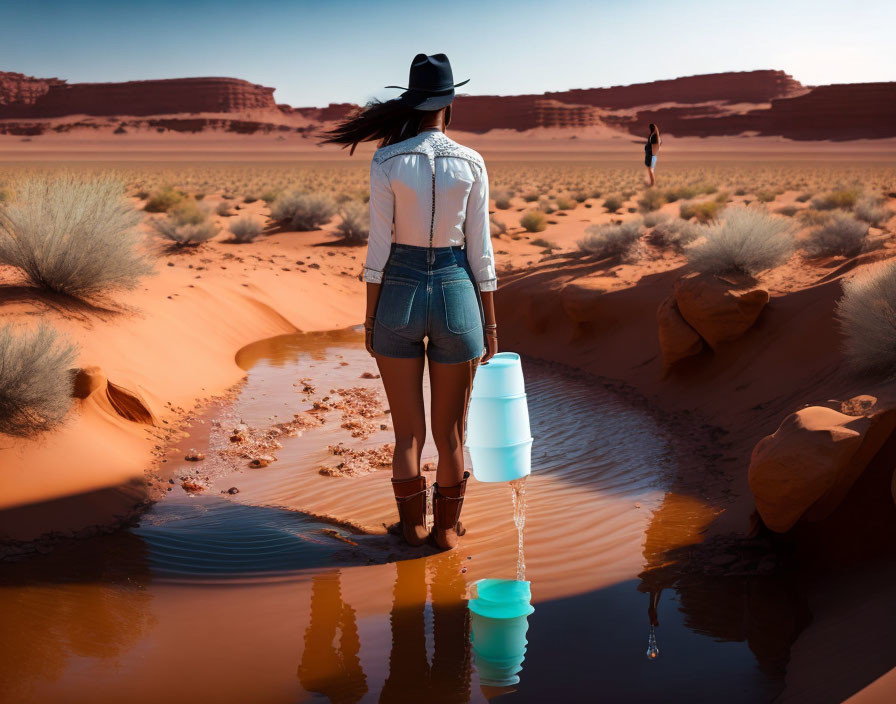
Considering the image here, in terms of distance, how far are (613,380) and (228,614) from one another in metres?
5.88

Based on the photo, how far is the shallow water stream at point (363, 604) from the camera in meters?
2.90

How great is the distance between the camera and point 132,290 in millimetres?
8633

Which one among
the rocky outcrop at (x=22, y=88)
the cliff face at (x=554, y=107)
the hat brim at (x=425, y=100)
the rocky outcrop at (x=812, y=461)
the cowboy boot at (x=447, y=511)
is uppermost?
the rocky outcrop at (x=22, y=88)

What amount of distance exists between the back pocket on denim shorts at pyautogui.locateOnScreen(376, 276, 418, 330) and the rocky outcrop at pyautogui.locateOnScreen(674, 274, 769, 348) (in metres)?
4.91

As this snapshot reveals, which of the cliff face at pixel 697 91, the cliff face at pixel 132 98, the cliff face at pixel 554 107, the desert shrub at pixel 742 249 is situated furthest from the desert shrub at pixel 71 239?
the cliff face at pixel 132 98

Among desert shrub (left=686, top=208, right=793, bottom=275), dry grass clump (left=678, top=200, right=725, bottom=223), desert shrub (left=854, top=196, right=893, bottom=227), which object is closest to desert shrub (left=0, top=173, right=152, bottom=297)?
desert shrub (left=686, top=208, right=793, bottom=275)

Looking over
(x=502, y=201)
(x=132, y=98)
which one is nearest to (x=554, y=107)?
(x=132, y=98)

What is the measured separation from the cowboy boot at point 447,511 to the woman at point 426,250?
333 mm

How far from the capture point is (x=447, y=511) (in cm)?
398

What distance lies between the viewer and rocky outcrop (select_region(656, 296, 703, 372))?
776 cm

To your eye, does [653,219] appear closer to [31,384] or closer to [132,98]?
[31,384]

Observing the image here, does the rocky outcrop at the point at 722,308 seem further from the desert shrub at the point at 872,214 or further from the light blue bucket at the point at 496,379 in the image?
the desert shrub at the point at 872,214

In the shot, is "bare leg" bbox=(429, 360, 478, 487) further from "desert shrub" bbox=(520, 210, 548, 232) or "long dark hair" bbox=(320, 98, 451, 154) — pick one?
"desert shrub" bbox=(520, 210, 548, 232)

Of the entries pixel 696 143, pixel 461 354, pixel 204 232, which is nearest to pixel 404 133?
pixel 461 354
